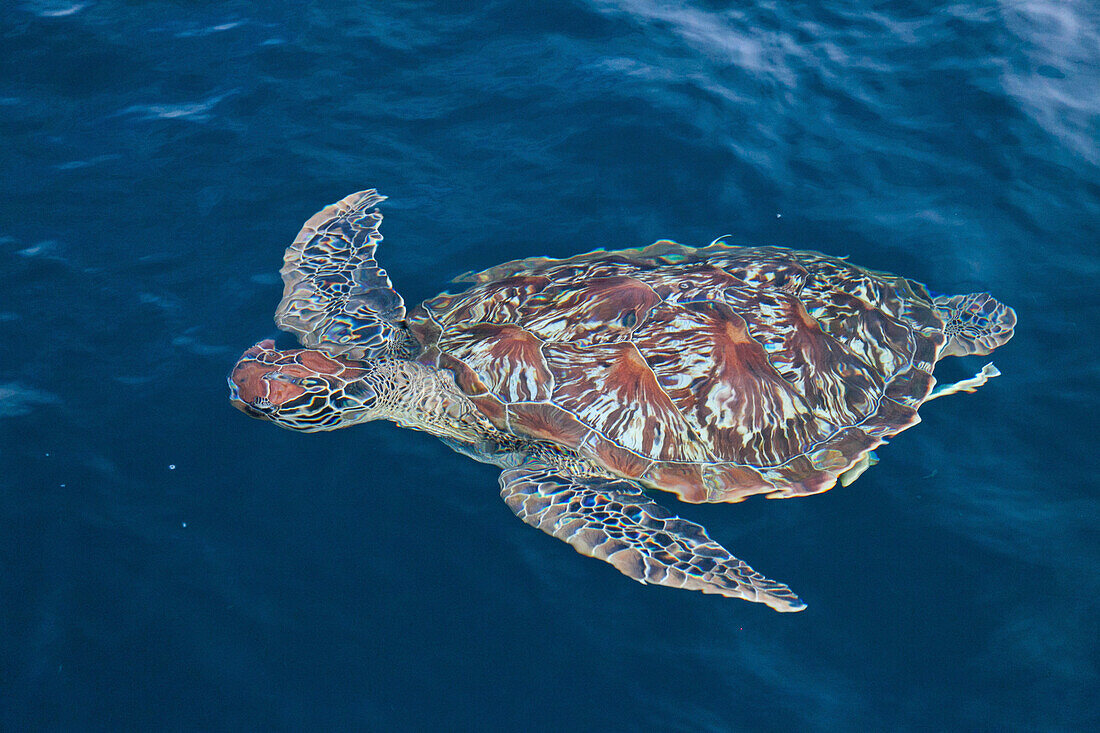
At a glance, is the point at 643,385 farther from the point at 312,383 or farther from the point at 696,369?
the point at 312,383

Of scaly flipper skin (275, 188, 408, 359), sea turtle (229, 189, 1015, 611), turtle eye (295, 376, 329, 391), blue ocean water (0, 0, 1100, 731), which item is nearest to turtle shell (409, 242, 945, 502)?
sea turtle (229, 189, 1015, 611)

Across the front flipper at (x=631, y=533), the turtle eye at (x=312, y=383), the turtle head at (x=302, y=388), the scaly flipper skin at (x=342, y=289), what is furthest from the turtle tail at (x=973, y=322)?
the turtle eye at (x=312, y=383)

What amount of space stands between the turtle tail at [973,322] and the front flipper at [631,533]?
219 cm

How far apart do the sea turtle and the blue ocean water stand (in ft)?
0.75

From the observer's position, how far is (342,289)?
4828 mm

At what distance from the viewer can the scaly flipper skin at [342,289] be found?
4566 millimetres

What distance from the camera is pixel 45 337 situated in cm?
449

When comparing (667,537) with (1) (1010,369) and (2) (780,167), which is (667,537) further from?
(2) (780,167)

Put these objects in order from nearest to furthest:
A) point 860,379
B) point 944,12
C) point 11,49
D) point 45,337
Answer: point 860,379
point 45,337
point 11,49
point 944,12

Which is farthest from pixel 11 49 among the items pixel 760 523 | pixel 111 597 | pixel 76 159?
pixel 760 523

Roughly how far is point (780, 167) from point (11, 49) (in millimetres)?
6715

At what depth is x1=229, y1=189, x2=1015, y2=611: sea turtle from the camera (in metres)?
3.75

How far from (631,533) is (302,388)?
74.9 inches

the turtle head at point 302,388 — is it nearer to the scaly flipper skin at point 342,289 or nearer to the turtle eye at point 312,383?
the turtle eye at point 312,383
